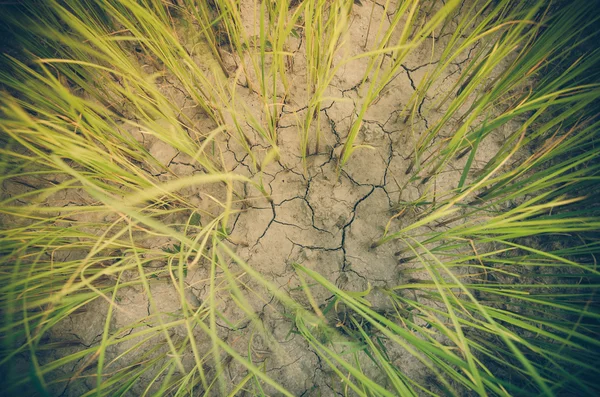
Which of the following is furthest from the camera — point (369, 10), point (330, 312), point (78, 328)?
point (369, 10)

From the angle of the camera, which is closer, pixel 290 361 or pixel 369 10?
pixel 290 361

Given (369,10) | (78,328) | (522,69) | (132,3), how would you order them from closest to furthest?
1. (132,3)
2. (522,69)
3. (78,328)
4. (369,10)

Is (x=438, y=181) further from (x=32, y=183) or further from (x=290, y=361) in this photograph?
(x=32, y=183)

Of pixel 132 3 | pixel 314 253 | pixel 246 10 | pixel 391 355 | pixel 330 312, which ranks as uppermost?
pixel 246 10

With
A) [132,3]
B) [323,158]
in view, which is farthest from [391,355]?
[132,3]

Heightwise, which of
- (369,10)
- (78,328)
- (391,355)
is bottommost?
(78,328)

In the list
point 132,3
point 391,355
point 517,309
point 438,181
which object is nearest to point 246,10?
Answer: point 132,3

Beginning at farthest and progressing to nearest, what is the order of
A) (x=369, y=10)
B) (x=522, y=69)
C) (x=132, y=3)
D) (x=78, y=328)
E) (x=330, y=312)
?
(x=369, y=10) < (x=78, y=328) < (x=330, y=312) < (x=522, y=69) < (x=132, y=3)

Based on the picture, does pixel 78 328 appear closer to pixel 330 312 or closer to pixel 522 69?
pixel 330 312

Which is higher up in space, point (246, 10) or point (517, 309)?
point (246, 10)
